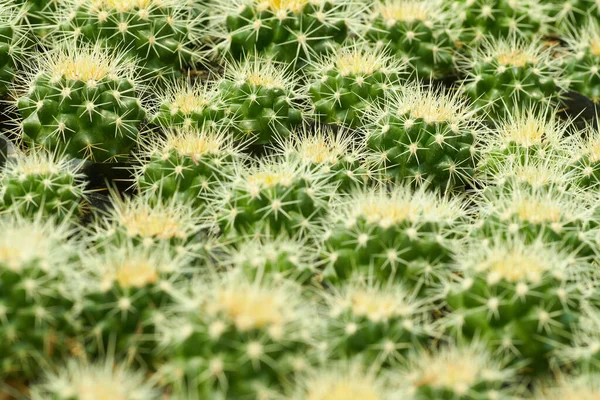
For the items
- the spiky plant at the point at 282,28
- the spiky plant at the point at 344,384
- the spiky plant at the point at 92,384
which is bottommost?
the spiky plant at the point at 92,384

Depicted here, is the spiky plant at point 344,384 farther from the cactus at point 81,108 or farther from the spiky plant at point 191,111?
the cactus at point 81,108

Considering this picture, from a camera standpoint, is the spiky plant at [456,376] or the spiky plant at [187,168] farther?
the spiky plant at [187,168]

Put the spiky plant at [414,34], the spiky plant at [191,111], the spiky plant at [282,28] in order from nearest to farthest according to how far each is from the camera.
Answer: the spiky plant at [191,111] → the spiky plant at [282,28] → the spiky plant at [414,34]

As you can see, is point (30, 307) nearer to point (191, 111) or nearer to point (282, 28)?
point (191, 111)

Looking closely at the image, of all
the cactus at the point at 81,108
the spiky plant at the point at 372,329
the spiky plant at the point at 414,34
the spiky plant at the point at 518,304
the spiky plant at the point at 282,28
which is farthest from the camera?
the spiky plant at the point at 414,34

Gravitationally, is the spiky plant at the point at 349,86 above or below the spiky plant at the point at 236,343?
above

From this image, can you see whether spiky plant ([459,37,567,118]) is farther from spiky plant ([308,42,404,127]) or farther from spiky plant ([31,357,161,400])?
spiky plant ([31,357,161,400])

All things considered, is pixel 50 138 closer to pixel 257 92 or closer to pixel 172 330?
pixel 257 92

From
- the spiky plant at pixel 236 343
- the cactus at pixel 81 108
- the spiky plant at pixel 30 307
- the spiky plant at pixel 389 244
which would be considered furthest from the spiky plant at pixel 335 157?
the spiky plant at pixel 30 307

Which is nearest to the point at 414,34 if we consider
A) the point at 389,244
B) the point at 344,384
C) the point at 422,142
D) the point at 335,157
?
the point at 422,142
